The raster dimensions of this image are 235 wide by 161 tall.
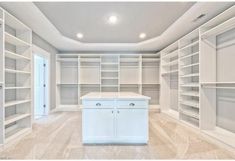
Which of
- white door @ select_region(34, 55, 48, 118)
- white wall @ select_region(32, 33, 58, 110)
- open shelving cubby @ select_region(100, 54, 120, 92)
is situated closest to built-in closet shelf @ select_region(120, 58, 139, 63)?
open shelving cubby @ select_region(100, 54, 120, 92)

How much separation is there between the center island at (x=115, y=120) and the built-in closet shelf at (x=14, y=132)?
1297 mm

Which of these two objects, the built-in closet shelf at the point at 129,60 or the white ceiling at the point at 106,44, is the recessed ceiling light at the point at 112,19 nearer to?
the white ceiling at the point at 106,44

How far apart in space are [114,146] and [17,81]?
246cm

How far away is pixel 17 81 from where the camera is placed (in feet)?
13.5

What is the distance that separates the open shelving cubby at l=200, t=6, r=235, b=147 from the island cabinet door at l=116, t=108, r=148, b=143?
4.20ft

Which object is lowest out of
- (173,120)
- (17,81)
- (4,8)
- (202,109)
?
(173,120)

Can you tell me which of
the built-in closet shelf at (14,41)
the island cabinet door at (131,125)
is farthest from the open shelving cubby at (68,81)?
the island cabinet door at (131,125)

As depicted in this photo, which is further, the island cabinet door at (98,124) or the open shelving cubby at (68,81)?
the open shelving cubby at (68,81)

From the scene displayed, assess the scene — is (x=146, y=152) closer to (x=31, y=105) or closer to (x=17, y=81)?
(x=31, y=105)

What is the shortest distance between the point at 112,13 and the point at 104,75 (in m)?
3.82

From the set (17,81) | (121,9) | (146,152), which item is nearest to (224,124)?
(146,152)

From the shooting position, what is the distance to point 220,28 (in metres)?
3.47

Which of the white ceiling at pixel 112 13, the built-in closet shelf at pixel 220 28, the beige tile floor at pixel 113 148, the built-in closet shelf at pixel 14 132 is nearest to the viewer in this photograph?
the beige tile floor at pixel 113 148

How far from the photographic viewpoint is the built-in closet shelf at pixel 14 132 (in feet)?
11.2
